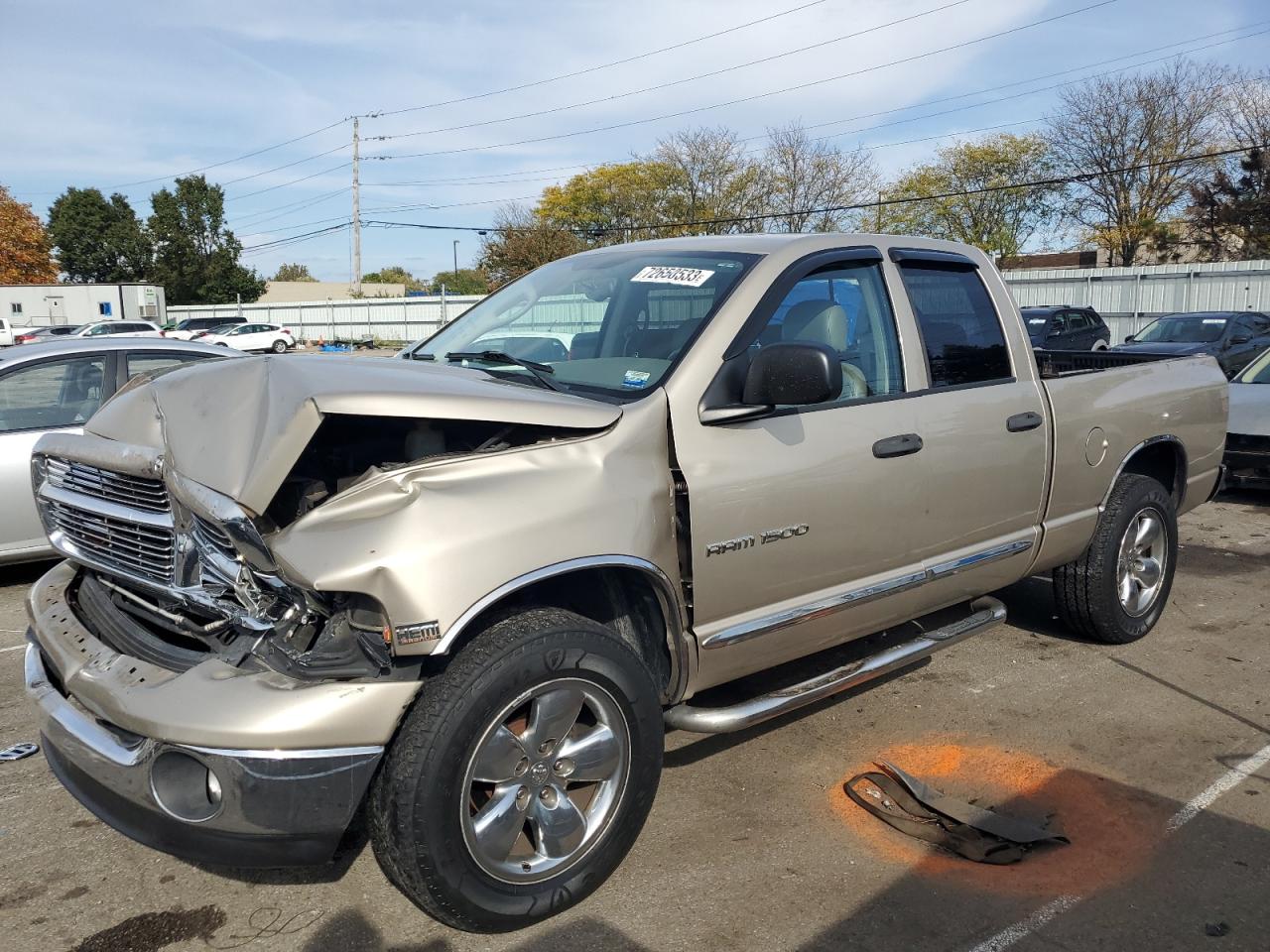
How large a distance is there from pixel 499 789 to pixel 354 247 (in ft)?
168

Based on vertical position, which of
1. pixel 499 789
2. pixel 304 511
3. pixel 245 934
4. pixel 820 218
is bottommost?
pixel 245 934

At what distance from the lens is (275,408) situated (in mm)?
2590

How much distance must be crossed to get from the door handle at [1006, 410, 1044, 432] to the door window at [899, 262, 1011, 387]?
18cm

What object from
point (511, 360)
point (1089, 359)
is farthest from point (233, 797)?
point (1089, 359)

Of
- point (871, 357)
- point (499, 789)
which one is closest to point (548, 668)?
point (499, 789)

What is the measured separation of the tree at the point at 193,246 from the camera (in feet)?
233

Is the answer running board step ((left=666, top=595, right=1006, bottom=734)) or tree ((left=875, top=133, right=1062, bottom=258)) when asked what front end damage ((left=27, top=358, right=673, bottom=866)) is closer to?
running board step ((left=666, top=595, right=1006, bottom=734))

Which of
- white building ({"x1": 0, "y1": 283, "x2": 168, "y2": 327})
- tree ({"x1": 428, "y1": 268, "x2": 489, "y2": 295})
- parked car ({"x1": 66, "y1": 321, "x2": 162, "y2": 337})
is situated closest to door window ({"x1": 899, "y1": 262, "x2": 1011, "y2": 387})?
parked car ({"x1": 66, "y1": 321, "x2": 162, "y2": 337})

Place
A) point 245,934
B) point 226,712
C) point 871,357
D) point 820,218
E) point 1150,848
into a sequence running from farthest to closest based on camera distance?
point 820,218 → point 871,357 → point 1150,848 → point 245,934 → point 226,712

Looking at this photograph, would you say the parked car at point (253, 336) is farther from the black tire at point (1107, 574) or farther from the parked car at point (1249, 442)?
the black tire at point (1107, 574)

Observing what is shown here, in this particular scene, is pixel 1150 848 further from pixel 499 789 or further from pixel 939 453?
pixel 499 789

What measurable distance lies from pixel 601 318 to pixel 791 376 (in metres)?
1.01

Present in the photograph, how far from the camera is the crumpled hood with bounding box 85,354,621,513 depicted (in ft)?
8.27

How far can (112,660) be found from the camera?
2789 millimetres
